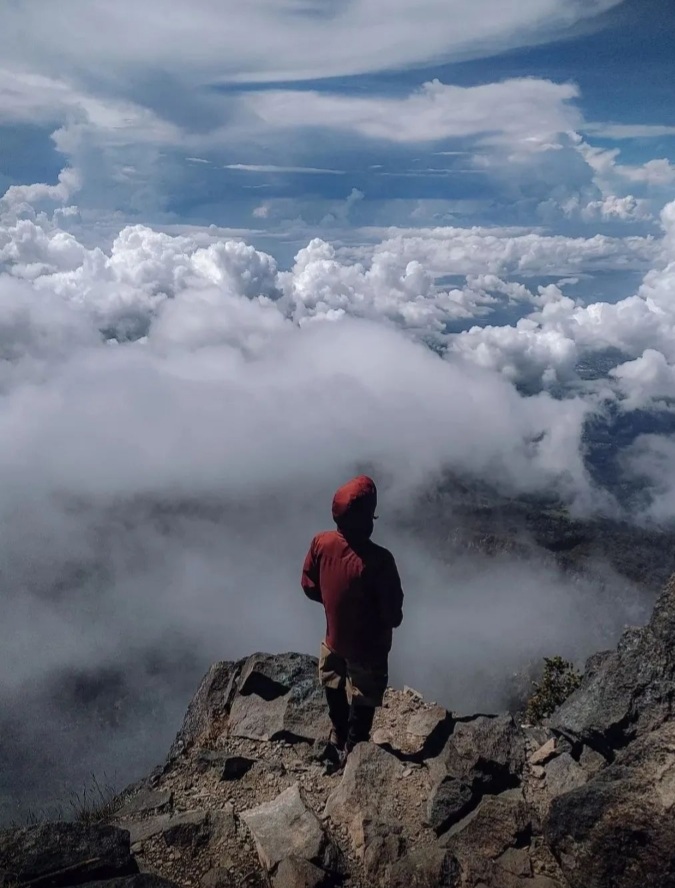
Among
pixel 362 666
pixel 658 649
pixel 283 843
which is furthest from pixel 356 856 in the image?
pixel 658 649

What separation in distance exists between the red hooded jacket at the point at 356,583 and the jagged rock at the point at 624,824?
9.13 ft

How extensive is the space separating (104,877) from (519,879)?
427 centimetres

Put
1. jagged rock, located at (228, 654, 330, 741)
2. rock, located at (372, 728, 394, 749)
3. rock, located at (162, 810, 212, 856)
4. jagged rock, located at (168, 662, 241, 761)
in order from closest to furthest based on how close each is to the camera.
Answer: rock, located at (162, 810, 212, 856) < rock, located at (372, 728, 394, 749) < jagged rock, located at (228, 654, 330, 741) < jagged rock, located at (168, 662, 241, 761)

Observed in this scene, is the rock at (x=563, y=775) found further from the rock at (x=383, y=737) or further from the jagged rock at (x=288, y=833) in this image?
the jagged rock at (x=288, y=833)

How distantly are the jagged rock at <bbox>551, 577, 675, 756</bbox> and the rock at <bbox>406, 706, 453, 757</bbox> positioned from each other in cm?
172

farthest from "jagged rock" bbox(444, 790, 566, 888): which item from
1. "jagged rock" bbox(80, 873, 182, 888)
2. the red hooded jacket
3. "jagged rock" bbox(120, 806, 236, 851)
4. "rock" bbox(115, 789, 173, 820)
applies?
"rock" bbox(115, 789, 173, 820)

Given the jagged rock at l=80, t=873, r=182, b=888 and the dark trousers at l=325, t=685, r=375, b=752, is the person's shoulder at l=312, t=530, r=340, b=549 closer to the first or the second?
the dark trousers at l=325, t=685, r=375, b=752

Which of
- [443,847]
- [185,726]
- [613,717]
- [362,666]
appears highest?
[362,666]

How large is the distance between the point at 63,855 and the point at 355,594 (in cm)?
420

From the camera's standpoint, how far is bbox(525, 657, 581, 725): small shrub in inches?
521

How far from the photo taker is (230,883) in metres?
6.95

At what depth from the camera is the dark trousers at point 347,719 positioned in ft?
30.6

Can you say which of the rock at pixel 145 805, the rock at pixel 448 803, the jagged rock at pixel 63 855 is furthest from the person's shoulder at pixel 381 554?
the rock at pixel 145 805

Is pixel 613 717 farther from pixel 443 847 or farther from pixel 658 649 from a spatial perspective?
pixel 443 847
